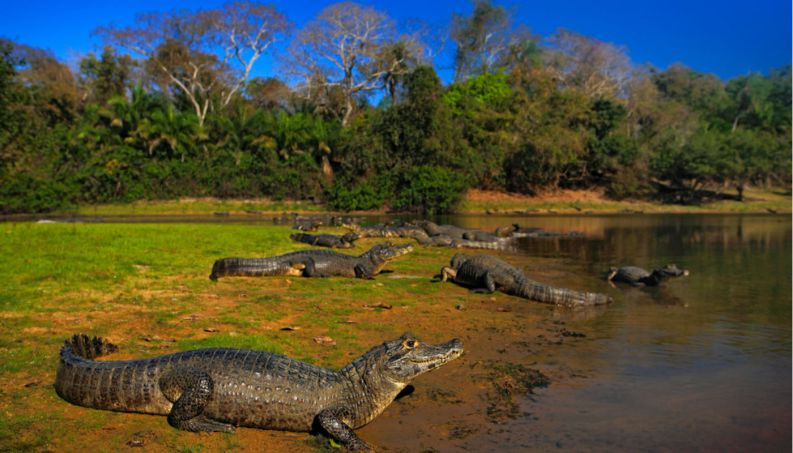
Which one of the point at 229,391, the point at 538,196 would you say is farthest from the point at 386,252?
the point at 538,196

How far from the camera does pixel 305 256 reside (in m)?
11.2

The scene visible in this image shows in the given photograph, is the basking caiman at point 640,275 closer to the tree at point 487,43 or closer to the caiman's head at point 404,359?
the caiman's head at point 404,359

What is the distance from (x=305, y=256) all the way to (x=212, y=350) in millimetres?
6473

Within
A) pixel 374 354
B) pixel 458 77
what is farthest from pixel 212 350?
pixel 458 77

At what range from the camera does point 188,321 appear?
23.4 ft

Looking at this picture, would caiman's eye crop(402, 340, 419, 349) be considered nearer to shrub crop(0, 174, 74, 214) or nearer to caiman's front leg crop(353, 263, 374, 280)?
caiman's front leg crop(353, 263, 374, 280)

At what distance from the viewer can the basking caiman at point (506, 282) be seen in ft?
32.0

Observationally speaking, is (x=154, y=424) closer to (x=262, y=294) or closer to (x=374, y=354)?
(x=374, y=354)

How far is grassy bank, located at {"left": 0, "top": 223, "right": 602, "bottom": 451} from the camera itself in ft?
14.4

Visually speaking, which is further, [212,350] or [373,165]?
[373,165]

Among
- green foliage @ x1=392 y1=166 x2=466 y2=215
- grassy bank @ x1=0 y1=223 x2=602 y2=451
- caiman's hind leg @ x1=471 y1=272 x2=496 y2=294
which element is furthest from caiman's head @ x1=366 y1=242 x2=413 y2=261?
green foliage @ x1=392 y1=166 x2=466 y2=215

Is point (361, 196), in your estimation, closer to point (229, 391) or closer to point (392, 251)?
point (392, 251)

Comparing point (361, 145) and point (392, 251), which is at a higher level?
point (361, 145)

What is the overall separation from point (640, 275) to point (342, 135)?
97.3ft
